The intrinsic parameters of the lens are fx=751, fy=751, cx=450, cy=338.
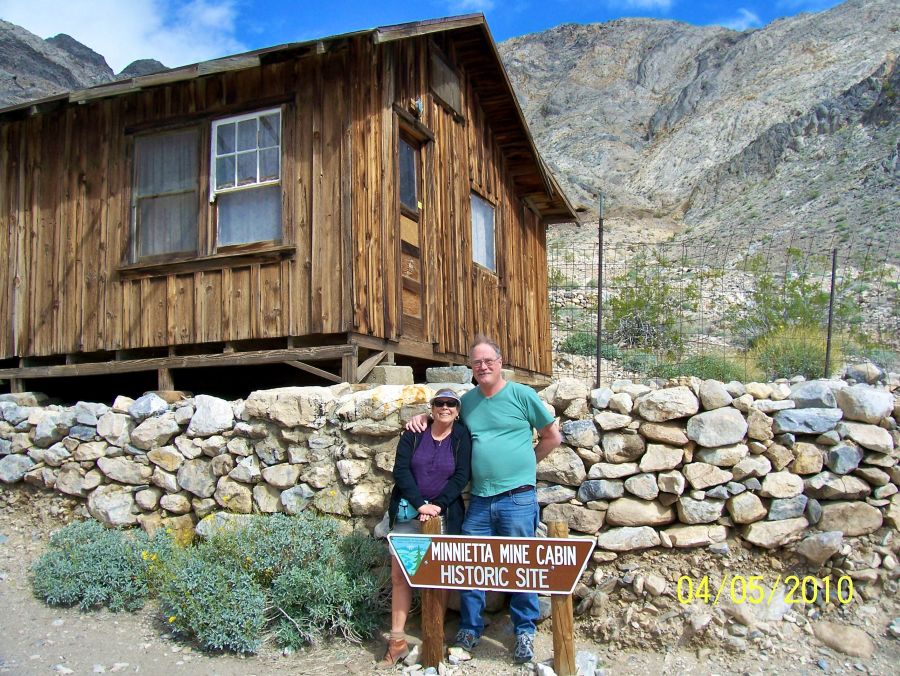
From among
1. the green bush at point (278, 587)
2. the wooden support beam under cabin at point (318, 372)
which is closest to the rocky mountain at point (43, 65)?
the wooden support beam under cabin at point (318, 372)

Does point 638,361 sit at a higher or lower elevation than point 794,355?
lower

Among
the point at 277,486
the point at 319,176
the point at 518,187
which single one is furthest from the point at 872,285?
the point at 277,486

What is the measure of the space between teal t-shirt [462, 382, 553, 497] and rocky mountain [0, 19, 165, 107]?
39866mm

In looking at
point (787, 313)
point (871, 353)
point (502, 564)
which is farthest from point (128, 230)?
point (787, 313)

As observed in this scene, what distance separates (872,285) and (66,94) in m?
20.5

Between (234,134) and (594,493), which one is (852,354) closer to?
(594,493)

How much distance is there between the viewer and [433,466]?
16.0 ft

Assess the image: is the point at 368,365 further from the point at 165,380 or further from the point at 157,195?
the point at 157,195

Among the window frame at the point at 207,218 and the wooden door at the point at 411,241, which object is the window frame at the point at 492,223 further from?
the window frame at the point at 207,218

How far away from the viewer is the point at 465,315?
31.0ft

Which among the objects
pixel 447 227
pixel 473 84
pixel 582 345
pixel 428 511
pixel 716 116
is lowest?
pixel 428 511

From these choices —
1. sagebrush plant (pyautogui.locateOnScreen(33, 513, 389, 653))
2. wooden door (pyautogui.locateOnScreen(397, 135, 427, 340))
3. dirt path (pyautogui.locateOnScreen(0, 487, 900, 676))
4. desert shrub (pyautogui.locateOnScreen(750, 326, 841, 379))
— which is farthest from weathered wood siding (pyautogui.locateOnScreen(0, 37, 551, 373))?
desert shrub (pyautogui.locateOnScreen(750, 326, 841, 379))

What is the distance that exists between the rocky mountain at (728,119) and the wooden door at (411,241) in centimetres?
2353
